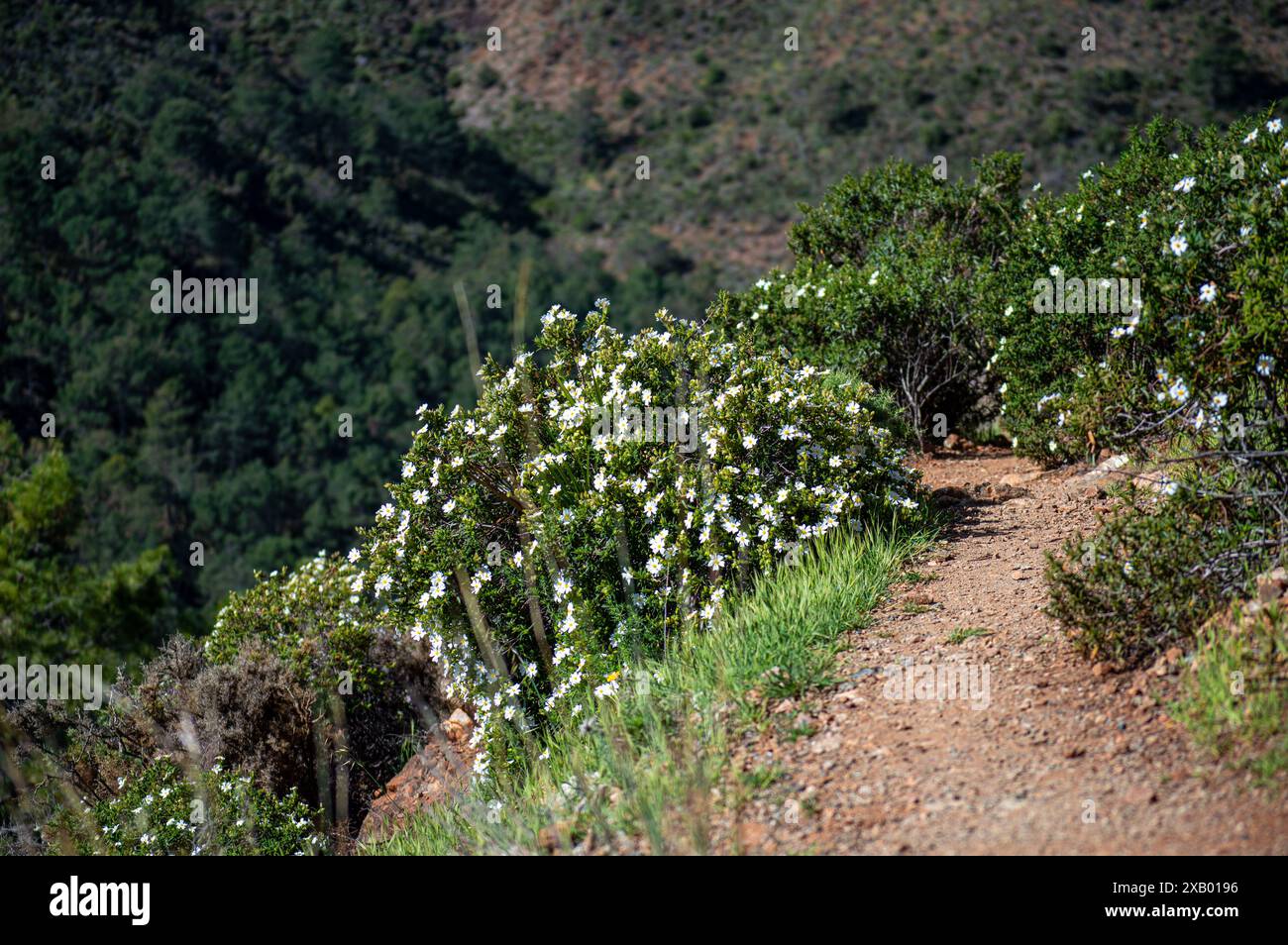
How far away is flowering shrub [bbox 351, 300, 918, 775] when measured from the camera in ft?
15.9

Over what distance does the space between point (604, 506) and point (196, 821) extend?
232 cm

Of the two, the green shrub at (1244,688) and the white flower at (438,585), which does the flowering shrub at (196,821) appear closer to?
the white flower at (438,585)

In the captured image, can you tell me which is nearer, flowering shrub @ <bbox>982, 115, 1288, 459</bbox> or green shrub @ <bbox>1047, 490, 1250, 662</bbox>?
green shrub @ <bbox>1047, 490, 1250, 662</bbox>

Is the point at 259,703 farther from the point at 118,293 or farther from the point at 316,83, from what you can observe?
the point at 316,83

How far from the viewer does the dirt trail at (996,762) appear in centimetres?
295

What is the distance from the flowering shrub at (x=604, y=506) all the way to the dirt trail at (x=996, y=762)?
0.78 metres

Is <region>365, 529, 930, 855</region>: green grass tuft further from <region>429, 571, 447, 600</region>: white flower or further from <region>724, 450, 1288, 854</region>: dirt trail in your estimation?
<region>429, 571, 447, 600</region>: white flower

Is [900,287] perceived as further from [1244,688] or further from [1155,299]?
[1244,688]

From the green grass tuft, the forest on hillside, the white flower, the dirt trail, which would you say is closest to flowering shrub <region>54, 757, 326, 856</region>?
the forest on hillside

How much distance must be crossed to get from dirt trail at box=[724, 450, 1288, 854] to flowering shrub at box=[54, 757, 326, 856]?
8.28 ft

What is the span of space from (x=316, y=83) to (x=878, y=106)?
23.7 m

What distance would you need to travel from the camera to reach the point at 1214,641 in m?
3.52

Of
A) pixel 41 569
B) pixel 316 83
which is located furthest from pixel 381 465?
pixel 316 83

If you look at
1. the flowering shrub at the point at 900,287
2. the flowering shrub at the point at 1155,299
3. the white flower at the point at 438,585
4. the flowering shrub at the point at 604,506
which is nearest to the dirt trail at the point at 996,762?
the flowering shrub at the point at 604,506
